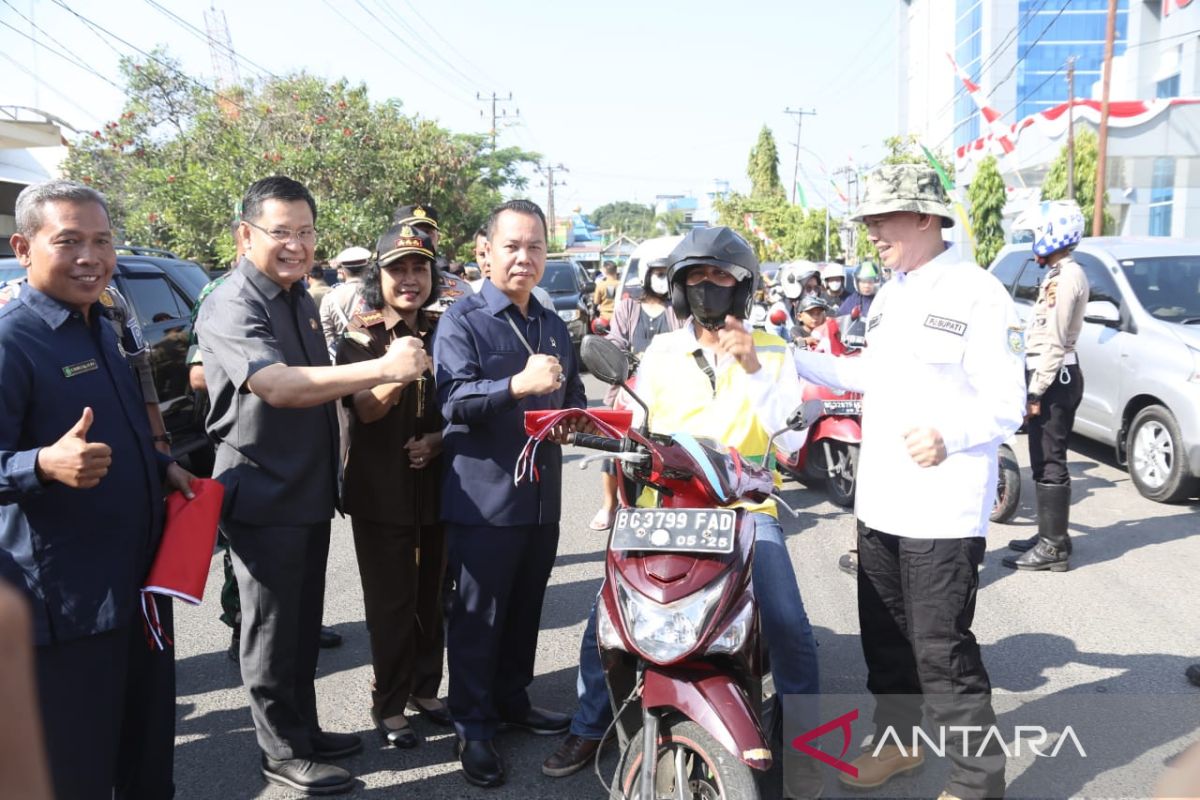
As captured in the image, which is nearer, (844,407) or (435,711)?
(435,711)

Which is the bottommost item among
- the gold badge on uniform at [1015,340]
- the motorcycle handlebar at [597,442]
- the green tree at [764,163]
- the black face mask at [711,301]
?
the motorcycle handlebar at [597,442]

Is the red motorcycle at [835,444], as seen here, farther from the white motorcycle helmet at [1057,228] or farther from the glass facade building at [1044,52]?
the glass facade building at [1044,52]

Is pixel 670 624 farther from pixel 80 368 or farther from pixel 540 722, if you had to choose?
pixel 80 368

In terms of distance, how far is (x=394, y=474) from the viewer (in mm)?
3764

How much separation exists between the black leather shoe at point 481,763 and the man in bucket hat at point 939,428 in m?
1.55

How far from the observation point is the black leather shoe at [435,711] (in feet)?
13.2

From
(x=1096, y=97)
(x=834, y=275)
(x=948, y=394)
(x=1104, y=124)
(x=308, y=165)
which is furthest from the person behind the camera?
(x=1096, y=97)

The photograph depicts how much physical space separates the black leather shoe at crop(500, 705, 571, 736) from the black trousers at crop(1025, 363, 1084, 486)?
3610mm

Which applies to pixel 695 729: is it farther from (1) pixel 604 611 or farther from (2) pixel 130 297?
(2) pixel 130 297

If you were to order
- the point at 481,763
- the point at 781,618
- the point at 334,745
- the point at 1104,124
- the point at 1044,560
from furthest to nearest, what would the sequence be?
the point at 1104,124 → the point at 1044,560 → the point at 334,745 → the point at 481,763 → the point at 781,618

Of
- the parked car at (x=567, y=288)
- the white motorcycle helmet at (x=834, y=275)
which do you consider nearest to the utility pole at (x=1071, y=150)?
the parked car at (x=567, y=288)

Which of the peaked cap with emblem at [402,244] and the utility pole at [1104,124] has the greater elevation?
the utility pole at [1104,124]

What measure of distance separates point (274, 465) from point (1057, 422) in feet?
15.4

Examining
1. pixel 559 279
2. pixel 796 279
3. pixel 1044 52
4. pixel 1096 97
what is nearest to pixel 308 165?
pixel 559 279
